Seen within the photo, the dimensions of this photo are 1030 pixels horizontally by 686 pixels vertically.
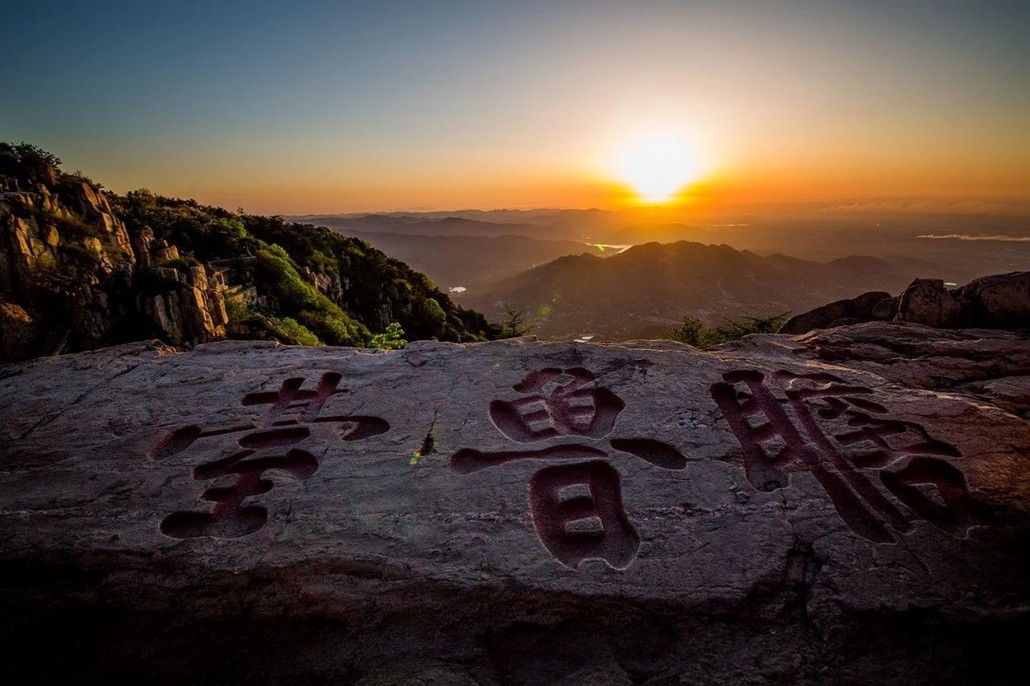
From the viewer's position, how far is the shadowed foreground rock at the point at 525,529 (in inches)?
119

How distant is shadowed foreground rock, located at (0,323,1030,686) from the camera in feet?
9.89

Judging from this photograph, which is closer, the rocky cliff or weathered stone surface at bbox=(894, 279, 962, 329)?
weathered stone surface at bbox=(894, 279, 962, 329)

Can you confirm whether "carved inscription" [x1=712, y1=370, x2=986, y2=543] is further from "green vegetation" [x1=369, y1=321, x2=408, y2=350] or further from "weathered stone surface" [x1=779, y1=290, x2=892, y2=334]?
"green vegetation" [x1=369, y1=321, x2=408, y2=350]

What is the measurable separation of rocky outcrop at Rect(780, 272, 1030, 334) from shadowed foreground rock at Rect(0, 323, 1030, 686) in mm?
2577

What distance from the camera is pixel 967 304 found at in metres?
7.66

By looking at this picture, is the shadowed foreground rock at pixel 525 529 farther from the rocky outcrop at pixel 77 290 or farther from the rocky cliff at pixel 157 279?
the rocky cliff at pixel 157 279

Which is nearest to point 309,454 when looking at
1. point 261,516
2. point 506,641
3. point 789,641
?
point 261,516

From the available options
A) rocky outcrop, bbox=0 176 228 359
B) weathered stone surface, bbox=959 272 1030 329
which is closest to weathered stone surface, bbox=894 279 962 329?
weathered stone surface, bbox=959 272 1030 329

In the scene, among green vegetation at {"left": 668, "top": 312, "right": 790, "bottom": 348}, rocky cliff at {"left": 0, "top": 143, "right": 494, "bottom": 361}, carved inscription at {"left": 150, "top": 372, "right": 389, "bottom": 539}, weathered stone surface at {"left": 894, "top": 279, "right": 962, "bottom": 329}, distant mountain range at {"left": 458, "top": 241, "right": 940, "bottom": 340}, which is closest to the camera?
carved inscription at {"left": 150, "top": 372, "right": 389, "bottom": 539}

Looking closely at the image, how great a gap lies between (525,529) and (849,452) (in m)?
3.20

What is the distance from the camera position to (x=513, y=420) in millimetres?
4941

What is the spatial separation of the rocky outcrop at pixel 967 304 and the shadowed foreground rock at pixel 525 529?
8.45 ft

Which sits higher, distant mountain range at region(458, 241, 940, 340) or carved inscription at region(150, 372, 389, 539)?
carved inscription at region(150, 372, 389, 539)

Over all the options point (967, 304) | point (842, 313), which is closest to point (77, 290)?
point (842, 313)
